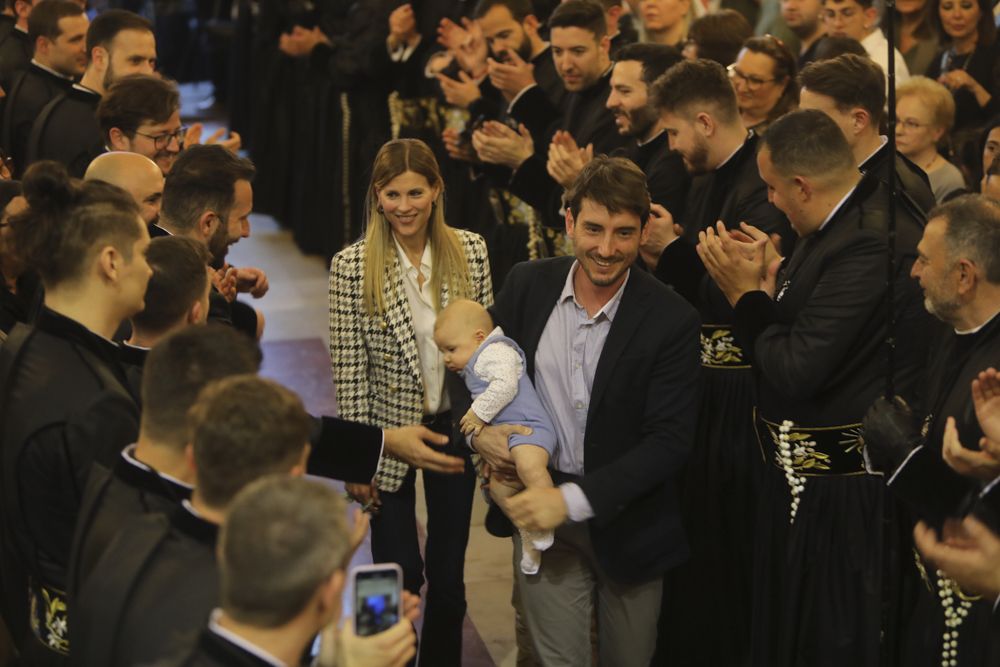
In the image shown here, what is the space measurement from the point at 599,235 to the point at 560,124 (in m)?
2.67

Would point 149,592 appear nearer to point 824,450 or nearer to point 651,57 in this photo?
point 824,450

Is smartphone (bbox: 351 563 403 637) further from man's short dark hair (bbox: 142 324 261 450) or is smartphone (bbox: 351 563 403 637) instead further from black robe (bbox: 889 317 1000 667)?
black robe (bbox: 889 317 1000 667)

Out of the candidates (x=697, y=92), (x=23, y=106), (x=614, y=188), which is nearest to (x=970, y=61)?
(x=697, y=92)

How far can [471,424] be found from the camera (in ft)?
12.7

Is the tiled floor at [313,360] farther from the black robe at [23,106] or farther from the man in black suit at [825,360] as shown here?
the black robe at [23,106]

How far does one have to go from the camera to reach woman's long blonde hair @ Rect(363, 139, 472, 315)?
430 centimetres

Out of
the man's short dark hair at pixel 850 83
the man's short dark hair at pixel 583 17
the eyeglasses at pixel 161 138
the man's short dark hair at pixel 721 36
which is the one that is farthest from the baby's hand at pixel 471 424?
the man's short dark hair at pixel 721 36

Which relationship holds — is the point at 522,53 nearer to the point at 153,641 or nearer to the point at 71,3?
the point at 71,3

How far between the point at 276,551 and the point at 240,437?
370mm

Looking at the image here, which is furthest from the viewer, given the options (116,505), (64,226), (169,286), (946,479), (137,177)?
(137,177)

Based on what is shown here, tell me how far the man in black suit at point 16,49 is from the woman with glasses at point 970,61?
4814mm

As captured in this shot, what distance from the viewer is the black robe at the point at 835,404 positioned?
3926 mm

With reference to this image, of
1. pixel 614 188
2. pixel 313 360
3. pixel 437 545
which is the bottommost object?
pixel 313 360

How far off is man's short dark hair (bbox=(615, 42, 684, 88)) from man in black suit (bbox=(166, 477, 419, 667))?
3.58 m
